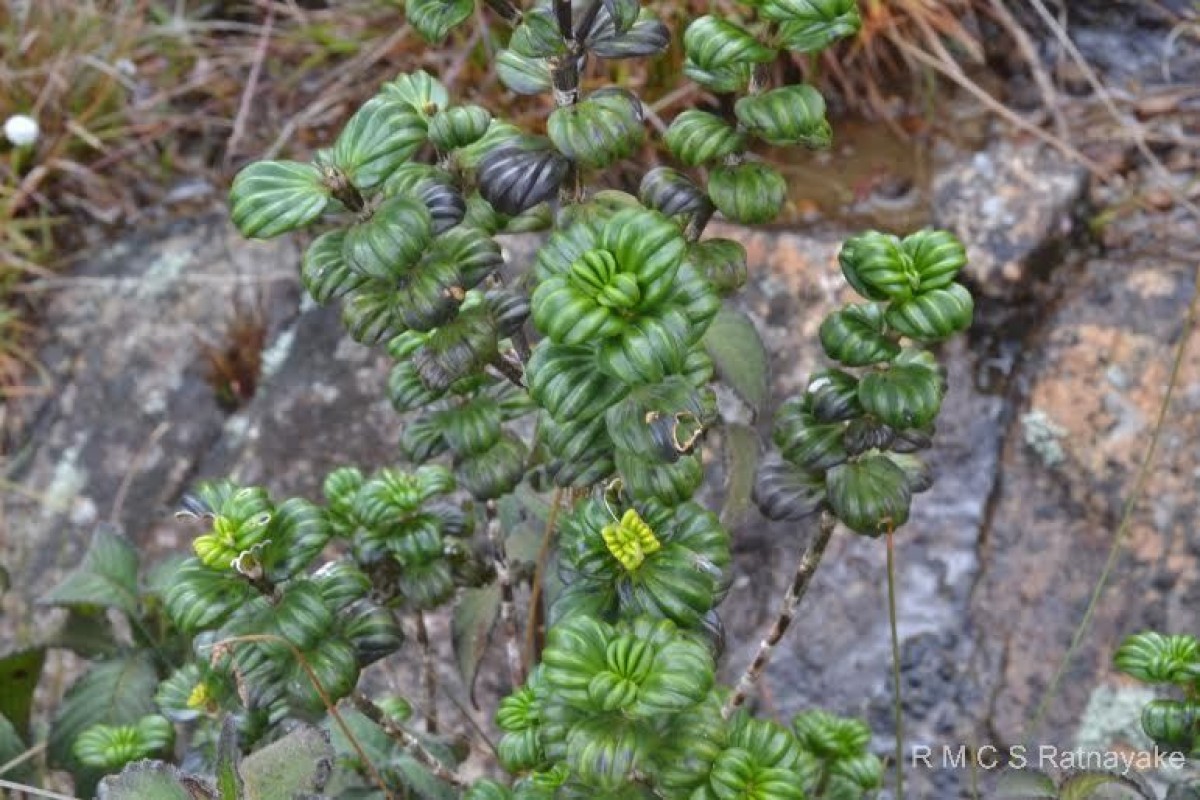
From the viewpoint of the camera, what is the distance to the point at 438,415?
1430 millimetres

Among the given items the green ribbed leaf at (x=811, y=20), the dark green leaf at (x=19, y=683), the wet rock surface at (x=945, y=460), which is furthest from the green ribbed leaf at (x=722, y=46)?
the dark green leaf at (x=19, y=683)

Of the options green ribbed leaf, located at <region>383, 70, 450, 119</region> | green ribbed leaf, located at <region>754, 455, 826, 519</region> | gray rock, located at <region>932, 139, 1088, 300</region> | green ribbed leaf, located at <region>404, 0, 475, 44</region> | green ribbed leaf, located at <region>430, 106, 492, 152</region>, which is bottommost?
gray rock, located at <region>932, 139, 1088, 300</region>

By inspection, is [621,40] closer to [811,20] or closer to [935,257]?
[811,20]

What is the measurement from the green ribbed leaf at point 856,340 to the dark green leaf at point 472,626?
622 millimetres

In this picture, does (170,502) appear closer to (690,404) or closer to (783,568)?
(783,568)

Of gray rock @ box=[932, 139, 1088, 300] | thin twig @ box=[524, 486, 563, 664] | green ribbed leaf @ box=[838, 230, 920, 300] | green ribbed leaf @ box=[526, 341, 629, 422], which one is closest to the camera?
green ribbed leaf @ box=[526, 341, 629, 422]

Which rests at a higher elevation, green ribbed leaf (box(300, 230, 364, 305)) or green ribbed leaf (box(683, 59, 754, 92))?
green ribbed leaf (box(683, 59, 754, 92))

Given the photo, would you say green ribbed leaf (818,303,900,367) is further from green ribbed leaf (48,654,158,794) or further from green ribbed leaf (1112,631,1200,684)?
green ribbed leaf (48,654,158,794)

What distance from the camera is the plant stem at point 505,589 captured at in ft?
5.27

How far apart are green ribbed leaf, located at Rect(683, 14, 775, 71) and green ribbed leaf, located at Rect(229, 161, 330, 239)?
0.33 meters

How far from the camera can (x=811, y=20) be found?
1.13 meters

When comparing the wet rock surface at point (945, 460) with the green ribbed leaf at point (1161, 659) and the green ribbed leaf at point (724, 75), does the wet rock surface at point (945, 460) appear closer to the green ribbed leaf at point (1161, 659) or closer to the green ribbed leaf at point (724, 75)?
the green ribbed leaf at point (1161, 659)

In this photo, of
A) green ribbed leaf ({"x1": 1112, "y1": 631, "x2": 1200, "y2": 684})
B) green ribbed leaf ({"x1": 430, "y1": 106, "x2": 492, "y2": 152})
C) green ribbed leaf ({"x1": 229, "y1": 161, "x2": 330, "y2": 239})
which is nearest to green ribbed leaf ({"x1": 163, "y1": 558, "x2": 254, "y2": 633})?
green ribbed leaf ({"x1": 229, "y1": 161, "x2": 330, "y2": 239})

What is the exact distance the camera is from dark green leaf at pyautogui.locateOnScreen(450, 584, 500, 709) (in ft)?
5.39
